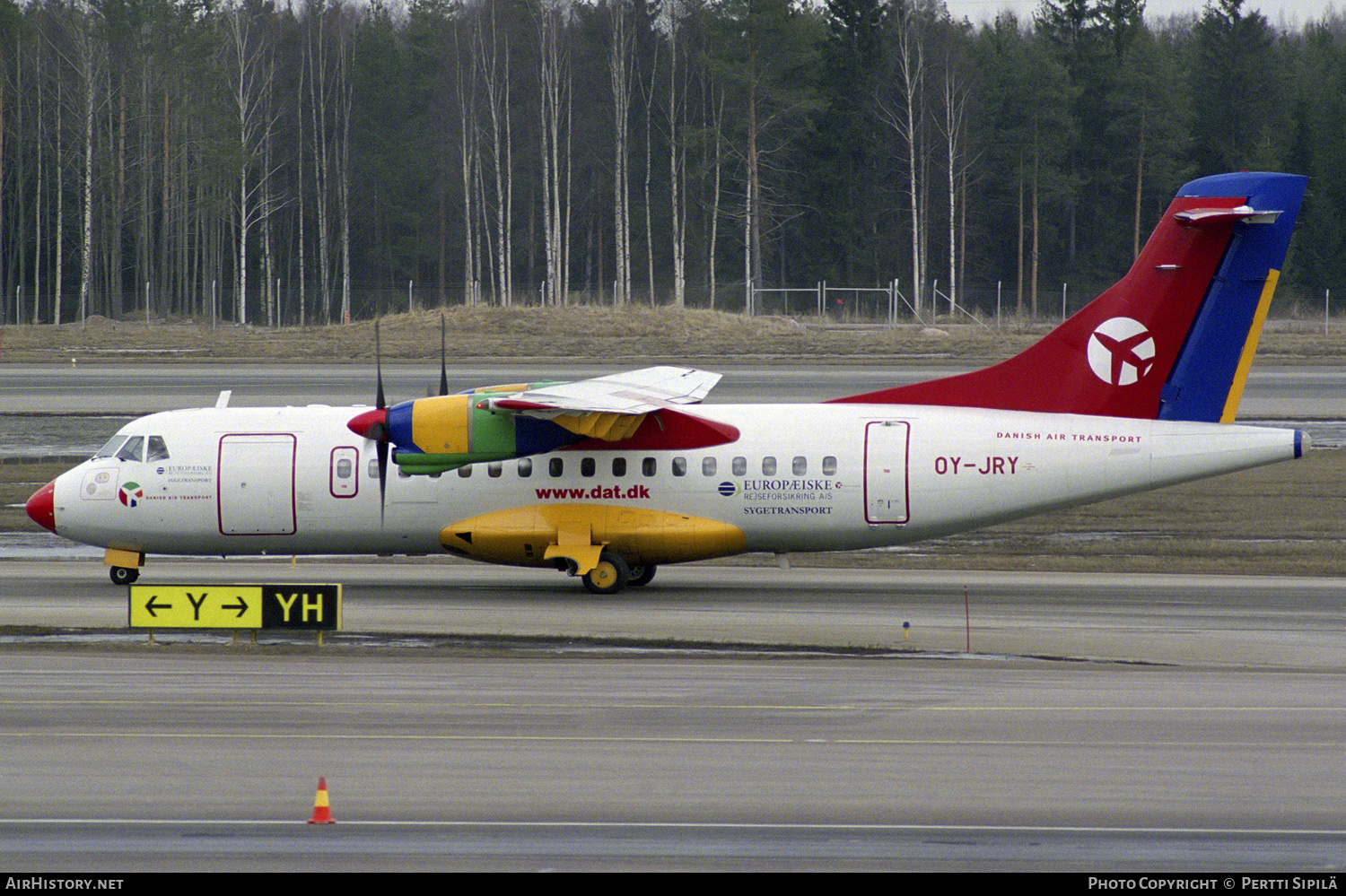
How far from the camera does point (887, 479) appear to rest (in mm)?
21109

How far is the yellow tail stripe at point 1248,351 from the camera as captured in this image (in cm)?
2036

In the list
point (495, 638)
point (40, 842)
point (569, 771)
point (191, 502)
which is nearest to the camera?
point (40, 842)

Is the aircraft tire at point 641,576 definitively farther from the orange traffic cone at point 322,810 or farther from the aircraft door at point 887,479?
the orange traffic cone at point 322,810

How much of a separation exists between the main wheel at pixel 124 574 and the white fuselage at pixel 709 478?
356mm

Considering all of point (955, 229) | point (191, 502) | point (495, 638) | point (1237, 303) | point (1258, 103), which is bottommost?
point (495, 638)

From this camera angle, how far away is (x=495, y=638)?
722 inches

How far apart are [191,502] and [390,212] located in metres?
69.4

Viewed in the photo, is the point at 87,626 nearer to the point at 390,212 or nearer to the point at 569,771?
A: the point at 569,771

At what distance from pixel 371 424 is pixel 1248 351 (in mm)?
13568

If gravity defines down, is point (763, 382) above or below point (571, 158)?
below

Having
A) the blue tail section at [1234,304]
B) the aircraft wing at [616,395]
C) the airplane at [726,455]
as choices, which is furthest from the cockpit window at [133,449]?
the blue tail section at [1234,304]

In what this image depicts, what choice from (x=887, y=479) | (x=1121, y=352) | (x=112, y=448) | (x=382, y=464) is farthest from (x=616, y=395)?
(x=112, y=448)

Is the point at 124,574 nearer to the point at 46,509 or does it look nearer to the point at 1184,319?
the point at 46,509

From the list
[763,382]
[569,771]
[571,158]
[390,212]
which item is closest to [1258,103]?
[571,158]
